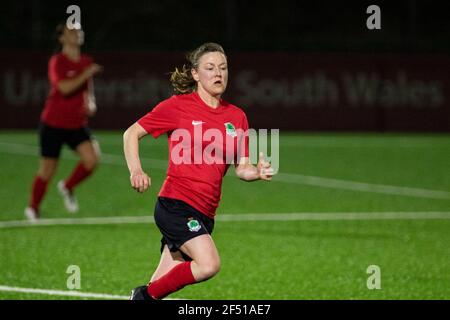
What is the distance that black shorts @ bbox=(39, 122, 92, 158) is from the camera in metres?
12.4

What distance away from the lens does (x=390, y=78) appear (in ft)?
85.1

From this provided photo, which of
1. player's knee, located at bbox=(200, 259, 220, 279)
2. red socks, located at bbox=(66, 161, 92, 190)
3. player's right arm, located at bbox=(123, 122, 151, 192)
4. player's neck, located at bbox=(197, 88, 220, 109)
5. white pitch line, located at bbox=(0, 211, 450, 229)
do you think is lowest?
white pitch line, located at bbox=(0, 211, 450, 229)

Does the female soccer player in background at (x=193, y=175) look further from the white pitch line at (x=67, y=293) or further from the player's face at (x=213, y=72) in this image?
the white pitch line at (x=67, y=293)

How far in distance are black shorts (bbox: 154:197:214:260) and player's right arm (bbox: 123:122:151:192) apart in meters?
0.31

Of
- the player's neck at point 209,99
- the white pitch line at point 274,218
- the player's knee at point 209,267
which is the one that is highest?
the player's neck at point 209,99

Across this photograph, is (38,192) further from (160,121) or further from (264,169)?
(264,169)

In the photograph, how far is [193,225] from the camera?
650 centimetres

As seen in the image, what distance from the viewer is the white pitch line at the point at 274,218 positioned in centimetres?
1219

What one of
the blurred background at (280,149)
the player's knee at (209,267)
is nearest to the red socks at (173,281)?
the player's knee at (209,267)

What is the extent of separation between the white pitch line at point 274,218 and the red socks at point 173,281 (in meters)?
5.49

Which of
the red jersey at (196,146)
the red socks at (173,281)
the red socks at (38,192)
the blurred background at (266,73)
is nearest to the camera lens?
the red socks at (173,281)

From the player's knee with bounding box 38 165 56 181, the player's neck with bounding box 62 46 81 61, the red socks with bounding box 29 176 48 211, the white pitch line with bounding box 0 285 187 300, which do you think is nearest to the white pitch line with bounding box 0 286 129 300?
the white pitch line with bounding box 0 285 187 300

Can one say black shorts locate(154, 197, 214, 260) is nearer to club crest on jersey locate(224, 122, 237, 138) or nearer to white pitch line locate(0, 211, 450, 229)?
club crest on jersey locate(224, 122, 237, 138)
